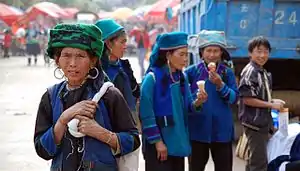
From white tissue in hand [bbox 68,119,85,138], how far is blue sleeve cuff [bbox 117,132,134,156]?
19cm

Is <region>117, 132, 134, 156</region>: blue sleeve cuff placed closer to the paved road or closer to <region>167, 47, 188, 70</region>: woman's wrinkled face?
<region>167, 47, 188, 70</region>: woman's wrinkled face

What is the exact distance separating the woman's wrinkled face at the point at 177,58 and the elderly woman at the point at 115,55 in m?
0.35

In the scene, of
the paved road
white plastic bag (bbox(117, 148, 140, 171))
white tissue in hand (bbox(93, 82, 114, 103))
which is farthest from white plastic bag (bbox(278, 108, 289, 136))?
the paved road

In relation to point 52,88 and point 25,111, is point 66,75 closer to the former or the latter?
point 52,88

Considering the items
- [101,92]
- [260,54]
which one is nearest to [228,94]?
[260,54]

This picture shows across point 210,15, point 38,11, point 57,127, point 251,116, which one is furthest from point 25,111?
A: point 38,11

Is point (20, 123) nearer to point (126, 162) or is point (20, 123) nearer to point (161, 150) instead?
point (161, 150)

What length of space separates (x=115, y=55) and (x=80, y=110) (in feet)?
5.58

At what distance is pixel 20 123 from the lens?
32.3ft

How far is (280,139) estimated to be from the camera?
12.2 ft

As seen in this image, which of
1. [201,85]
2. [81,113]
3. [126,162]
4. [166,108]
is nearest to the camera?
[81,113]

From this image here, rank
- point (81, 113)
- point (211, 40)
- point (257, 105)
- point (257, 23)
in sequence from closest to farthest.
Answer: point (81, 113), point (211, 40), point (257, 105), point (257, 23)

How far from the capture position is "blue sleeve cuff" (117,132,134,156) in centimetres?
261

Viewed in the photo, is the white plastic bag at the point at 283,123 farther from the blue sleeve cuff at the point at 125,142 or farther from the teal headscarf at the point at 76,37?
the teal headscarf at the point at 76,37
